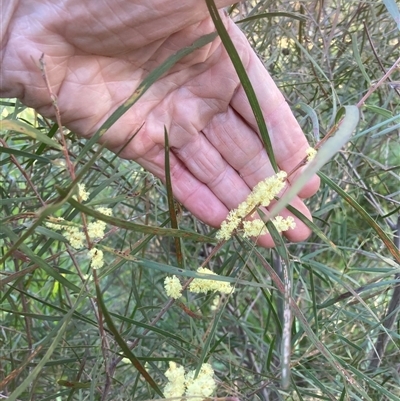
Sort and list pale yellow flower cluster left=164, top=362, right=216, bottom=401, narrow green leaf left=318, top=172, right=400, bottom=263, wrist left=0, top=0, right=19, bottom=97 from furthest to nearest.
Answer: wrist left=0, top=0, right=19, bottom=97, narrow green leaf left=318, top=172, right=400, bottom=263, pale yellow flower cluster left=164, top=362, right=216, bottom=401

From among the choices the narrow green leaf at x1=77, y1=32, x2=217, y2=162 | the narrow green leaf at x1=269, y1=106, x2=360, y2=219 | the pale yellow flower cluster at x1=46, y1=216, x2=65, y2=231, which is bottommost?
the pale yellow flower cluster at x1=46, y1=216, x2=65, y2=231

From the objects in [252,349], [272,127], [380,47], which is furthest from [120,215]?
[380,47]

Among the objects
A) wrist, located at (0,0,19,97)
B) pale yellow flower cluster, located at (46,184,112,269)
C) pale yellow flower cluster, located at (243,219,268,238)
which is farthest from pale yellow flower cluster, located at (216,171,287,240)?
wrist, located at (0,0,19,97)

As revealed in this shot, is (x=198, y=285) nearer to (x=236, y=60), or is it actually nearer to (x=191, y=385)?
(x=191, y=385)

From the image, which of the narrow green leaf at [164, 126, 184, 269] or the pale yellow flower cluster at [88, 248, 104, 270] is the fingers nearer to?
the narrow green leaf at [164, 126, 184, 269]

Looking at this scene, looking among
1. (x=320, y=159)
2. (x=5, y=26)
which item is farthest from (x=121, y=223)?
(x=5, y=26)

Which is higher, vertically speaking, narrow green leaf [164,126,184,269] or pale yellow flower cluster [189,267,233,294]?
narrow green leaf [164,126,184,269]
